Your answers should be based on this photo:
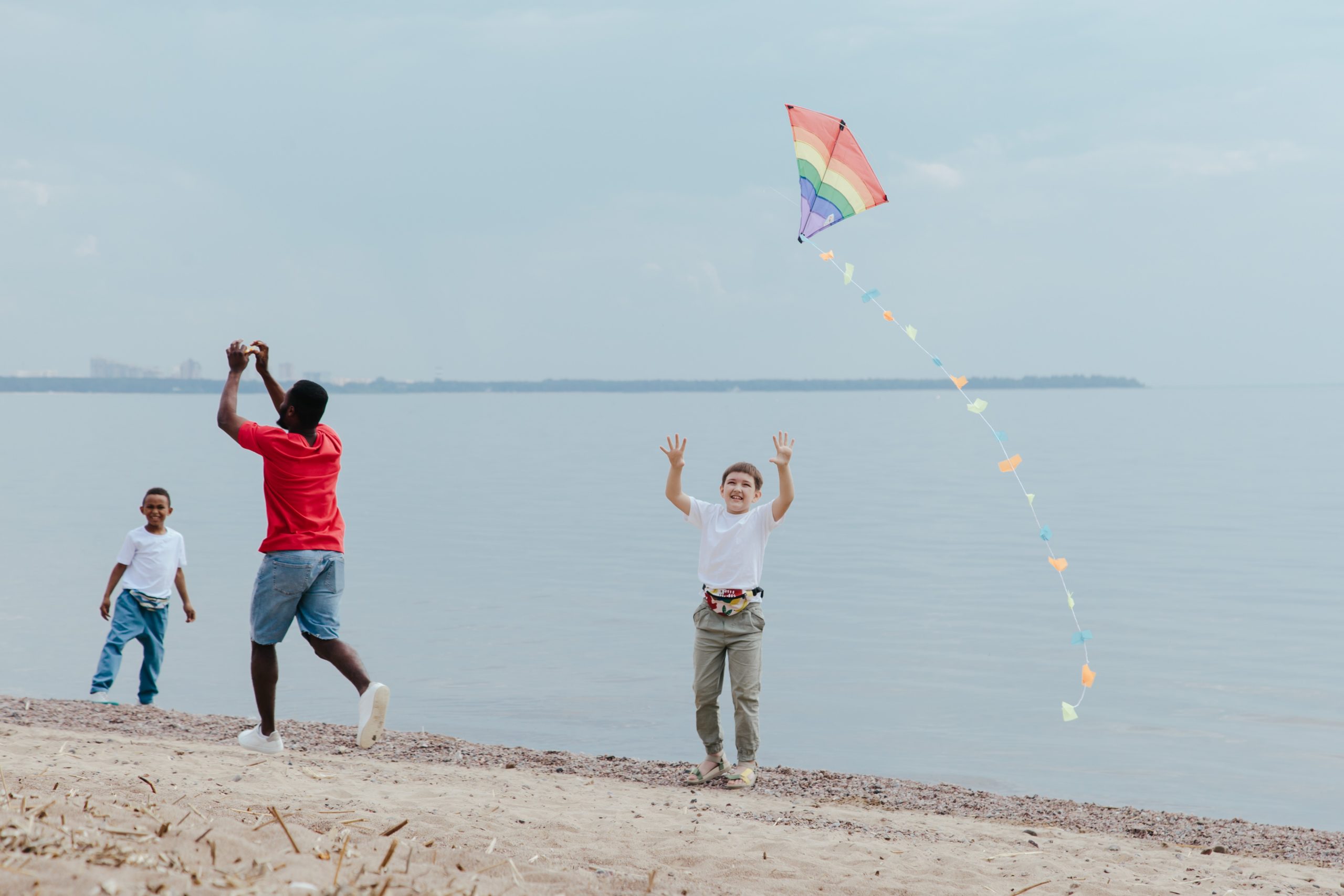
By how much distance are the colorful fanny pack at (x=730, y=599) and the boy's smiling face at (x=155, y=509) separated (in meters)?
4.38

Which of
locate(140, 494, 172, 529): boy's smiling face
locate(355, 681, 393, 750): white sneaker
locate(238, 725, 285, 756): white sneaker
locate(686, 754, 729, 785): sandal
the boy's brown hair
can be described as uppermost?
Result: the boy's brown hair

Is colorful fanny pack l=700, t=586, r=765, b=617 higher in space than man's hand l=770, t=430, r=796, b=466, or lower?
lower

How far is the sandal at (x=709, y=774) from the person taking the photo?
6.60m

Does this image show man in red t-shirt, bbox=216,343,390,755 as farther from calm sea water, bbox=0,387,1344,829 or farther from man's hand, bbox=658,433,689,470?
calm sea water, bbox=0,387,1344,829

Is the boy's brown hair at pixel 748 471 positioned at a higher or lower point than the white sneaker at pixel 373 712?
higher

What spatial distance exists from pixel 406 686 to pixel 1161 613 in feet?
29.3

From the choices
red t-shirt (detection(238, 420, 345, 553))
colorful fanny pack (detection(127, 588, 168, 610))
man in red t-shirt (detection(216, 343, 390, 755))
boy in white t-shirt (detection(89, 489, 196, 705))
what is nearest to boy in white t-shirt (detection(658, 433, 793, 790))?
man in red t-shirt (detection(216, 343, 390, 755))

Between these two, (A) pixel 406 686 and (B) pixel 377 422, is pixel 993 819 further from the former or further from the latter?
(B) pixel 377 422

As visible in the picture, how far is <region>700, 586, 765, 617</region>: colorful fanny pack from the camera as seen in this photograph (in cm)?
638

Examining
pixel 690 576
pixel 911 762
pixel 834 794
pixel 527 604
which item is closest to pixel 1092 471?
pixel 690 576

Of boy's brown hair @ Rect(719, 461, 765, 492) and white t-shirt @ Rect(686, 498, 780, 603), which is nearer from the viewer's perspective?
white t-shirt @ Rect(686, 498, 780, 603)

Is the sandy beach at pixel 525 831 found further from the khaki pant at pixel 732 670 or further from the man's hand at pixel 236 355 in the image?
the man's hand at pixel 236 355

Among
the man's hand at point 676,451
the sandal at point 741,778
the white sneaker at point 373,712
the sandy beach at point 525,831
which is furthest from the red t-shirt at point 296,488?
the sandal at point 741,778

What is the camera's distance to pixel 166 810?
4496 mm
